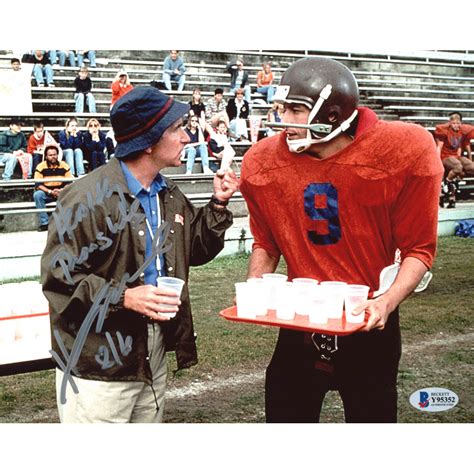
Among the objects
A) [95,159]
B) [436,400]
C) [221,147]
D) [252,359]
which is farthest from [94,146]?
[436,400]

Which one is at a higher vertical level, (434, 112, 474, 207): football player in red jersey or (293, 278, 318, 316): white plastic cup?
(434, 112, 474, 207): football player in red jersey

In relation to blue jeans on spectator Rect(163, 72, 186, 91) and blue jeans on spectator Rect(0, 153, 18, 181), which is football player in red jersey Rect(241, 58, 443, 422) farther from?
blue jeans on spectator Rect(0, 153, 18, 181)

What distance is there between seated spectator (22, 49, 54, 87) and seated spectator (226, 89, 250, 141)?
596mm

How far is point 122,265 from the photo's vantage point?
6.45ft

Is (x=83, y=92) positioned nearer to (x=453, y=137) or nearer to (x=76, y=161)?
(x=76, y=161)

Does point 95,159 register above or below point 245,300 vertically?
above

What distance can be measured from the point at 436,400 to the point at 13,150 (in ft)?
5.00

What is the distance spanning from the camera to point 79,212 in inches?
75.8

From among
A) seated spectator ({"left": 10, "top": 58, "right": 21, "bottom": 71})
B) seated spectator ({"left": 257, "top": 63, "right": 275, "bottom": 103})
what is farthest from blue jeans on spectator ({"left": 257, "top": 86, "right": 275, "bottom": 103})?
seated spectator ({"left": 10, "top": 58, "right": 21, "bottom": 71})

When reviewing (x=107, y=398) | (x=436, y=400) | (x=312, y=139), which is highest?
(x=312, y=139)

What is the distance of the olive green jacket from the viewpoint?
6.29 feet

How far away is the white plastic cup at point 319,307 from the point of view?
196 cm
